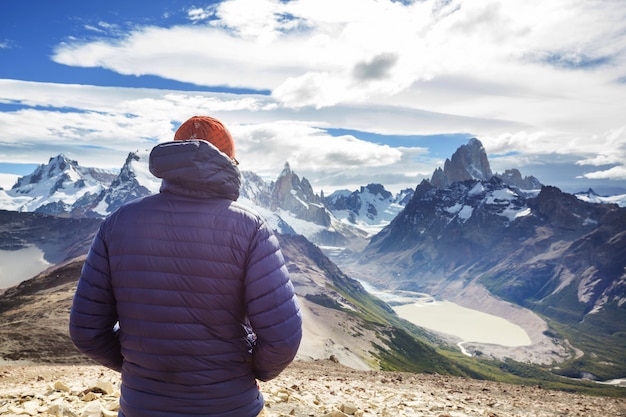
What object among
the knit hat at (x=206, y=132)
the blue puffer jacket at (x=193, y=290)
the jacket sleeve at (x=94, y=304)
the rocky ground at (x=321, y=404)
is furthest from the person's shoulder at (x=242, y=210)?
the rocky ground at (x=321, y=404)

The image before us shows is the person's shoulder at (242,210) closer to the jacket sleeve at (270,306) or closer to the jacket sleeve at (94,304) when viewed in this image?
the jacket sleeve at (270,306)

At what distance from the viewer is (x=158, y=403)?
5.12 meters

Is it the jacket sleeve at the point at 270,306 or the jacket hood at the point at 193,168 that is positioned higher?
the jacket hood at the point at 193,168

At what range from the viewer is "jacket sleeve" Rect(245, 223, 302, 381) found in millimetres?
5078

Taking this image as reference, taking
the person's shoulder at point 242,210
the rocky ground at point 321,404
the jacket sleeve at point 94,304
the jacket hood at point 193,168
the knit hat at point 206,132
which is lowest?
the rocky ground at point 321,404

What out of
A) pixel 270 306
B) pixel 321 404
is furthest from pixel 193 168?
pixel 321 404

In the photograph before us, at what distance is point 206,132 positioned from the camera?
5648 millimetres

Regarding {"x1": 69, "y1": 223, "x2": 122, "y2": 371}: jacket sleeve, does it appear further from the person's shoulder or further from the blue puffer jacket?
the person's shoulder

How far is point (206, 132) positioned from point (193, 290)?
6.47 feet

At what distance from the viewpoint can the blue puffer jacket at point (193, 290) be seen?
5.11 metres

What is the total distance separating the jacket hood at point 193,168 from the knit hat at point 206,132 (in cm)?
42

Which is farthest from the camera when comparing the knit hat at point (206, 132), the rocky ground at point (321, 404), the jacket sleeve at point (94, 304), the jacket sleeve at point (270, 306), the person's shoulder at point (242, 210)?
the rocky ground at point (321, 404)

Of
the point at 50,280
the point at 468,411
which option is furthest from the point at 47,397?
the point at 50,280

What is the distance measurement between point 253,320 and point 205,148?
205 centimetres
